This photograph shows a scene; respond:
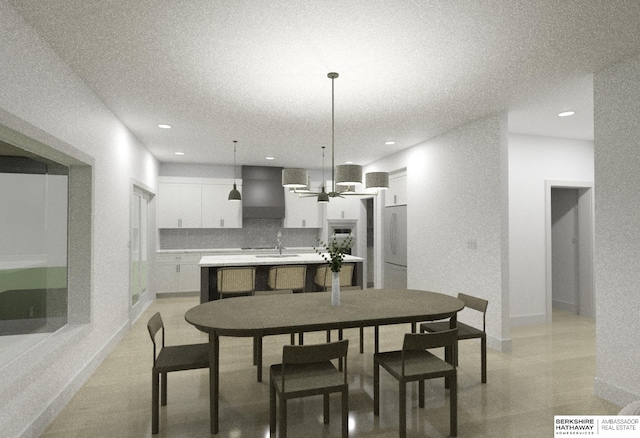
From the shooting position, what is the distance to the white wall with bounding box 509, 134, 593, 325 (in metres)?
5.00

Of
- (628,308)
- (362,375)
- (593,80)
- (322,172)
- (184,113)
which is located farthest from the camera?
(322,172)

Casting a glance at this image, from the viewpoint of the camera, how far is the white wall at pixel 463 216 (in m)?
4.11

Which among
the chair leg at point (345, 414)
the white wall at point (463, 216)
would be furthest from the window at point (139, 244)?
the white wall at point (463, 216)

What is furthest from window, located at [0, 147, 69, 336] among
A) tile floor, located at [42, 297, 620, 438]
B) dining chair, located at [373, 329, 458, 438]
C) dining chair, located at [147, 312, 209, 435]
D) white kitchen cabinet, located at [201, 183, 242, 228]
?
white kitchen cabinet, located at [201, 183, 242, 228]

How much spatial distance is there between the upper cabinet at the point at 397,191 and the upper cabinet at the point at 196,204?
312cm

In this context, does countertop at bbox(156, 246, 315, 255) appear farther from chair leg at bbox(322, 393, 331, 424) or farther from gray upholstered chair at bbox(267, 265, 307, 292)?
chair leg at bbox(322, 393, 331, 424)

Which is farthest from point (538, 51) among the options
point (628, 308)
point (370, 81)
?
point (628, 308)

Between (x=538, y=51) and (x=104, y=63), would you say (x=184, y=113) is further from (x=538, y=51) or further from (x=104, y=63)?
(x=538, y=51)

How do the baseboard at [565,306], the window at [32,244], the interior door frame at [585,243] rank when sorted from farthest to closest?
the baseboard at [565,306] < the interior door frame at [585,243] < the window at [32,244]

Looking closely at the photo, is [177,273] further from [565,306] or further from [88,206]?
[565,306]

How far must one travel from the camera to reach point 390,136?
533 cm

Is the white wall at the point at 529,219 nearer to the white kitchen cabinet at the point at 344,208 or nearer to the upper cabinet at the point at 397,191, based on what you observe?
the upper cabinet at the point at 397,191

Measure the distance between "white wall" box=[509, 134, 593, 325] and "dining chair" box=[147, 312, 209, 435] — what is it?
4.26m

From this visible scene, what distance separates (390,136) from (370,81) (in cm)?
213
